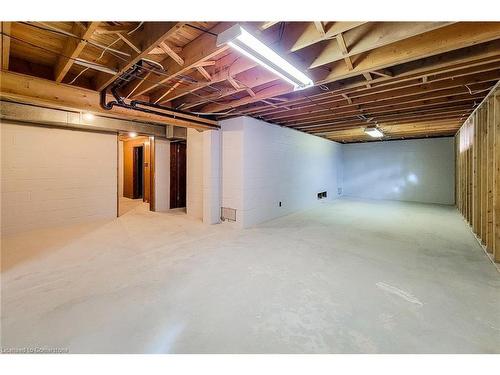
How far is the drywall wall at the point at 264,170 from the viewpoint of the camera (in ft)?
15.1

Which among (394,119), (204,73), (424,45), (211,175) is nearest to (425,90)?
(424,45)

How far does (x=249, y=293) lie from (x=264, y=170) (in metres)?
3.26

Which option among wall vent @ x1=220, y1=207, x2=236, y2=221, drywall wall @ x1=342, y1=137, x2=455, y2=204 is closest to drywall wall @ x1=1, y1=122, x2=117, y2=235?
wall vent @ x1=220, y1=207, x2=236, y2=221

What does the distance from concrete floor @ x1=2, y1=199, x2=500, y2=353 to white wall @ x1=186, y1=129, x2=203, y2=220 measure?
5.13ft

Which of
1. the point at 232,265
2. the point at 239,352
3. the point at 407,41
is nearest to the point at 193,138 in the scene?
the point at 232,265

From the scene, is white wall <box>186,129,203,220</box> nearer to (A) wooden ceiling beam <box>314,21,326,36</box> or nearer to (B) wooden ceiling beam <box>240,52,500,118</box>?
(B) wooden ceiling beam <box>240,52,500,118</box>

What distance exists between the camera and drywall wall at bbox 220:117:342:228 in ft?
15.1

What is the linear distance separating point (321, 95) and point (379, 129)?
374cm

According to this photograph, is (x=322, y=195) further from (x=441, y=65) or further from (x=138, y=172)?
(x=138, y=172)

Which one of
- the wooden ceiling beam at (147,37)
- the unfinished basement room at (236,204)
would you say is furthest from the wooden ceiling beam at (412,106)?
the wooden ceiling beam at (147,37)

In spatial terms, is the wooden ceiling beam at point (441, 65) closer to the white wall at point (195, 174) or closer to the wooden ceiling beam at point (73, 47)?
the wooden ceiling beam at point (73, 47)

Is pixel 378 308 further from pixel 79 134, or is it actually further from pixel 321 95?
pixel 79 134

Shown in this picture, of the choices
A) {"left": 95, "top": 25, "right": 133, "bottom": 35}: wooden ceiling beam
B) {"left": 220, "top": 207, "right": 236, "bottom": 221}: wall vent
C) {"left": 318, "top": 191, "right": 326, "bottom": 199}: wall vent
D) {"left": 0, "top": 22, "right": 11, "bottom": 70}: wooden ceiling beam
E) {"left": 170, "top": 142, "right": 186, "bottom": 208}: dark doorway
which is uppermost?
{"left": 95, "top": 25, "right": 133, "bottom": 35}: wooden ceiling beam

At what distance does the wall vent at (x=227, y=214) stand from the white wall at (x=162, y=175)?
2.42 meters
